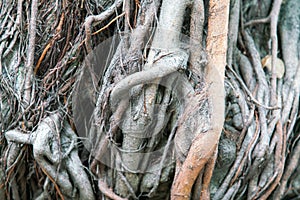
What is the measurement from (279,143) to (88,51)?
755 millimetres

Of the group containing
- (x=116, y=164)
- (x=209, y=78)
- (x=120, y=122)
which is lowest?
(x=116, y=164)

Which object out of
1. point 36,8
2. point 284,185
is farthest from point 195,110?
point 36,8

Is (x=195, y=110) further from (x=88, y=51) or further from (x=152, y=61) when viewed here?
(x=88, y=51)

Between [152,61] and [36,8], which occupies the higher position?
[36,8]

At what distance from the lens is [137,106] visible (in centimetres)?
152

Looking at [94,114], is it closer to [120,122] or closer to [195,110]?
[120,122]

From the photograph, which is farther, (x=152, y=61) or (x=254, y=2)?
(x=254, y=2)

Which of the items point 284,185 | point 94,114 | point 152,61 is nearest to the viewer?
point 152,61

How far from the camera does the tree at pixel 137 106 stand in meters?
1.52

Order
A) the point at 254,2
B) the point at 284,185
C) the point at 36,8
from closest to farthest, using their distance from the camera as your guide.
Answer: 1. the point at 36,8
2. the point at 284,185
3. the point at 254,2

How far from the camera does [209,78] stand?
1543 millimetres

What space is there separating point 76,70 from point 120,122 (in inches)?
11.1

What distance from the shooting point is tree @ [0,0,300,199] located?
5.00ft

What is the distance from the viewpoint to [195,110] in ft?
5.01
